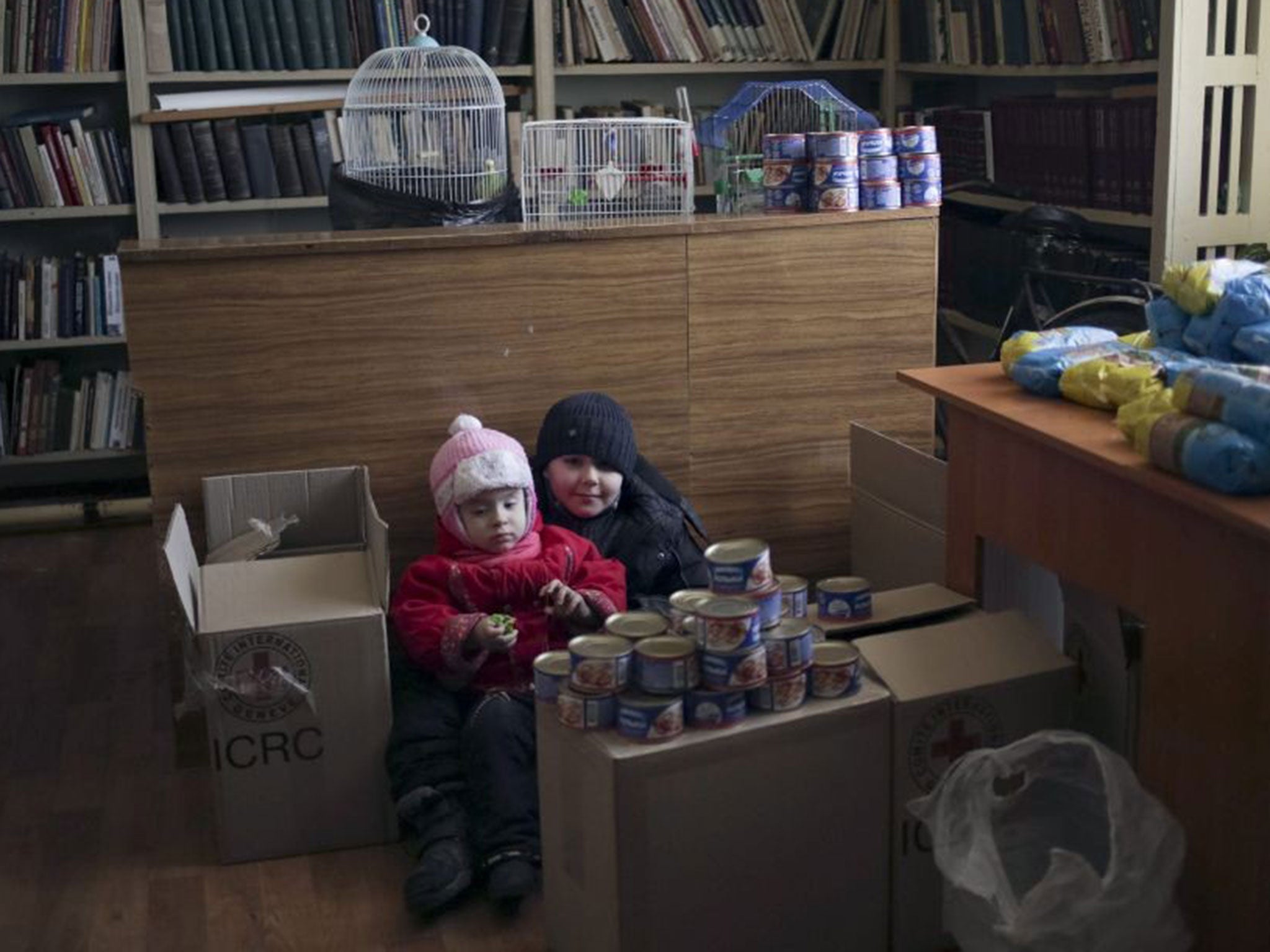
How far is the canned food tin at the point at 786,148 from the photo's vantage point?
3.12 metres

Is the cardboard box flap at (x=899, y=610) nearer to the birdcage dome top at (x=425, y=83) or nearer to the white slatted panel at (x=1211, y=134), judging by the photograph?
the white slatted panel at (x=1211, y=134)

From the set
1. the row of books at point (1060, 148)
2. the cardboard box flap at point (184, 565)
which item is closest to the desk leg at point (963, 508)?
the cardboard box flap at point (184, 565)

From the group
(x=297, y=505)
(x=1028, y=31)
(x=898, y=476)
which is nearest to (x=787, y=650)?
(x=898, y=476)

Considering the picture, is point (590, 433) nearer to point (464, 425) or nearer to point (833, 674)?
point (464, 425)

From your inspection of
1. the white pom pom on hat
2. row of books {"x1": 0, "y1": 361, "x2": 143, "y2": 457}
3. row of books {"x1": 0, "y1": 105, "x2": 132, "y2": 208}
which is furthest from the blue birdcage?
row of books {"x1": 0, "y1": 361, "x2": 143, "y2": 457}

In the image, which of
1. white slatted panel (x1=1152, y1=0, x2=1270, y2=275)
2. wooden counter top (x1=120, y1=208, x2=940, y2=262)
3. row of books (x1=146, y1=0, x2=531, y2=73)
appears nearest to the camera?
wooden counter top (x1=120, y1=208, x2=940, y2=262)

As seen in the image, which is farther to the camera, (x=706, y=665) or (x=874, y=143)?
(x=874, y=143)

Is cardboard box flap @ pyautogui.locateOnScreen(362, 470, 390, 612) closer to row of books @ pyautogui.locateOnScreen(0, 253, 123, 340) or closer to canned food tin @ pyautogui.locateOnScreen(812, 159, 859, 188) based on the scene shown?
canned food tin @ pyautogui.locateOnScreen(812, 159, 859, 188)

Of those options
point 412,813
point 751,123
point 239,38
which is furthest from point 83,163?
point 412,813

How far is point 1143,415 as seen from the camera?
200cm

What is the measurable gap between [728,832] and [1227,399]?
2.52 ft

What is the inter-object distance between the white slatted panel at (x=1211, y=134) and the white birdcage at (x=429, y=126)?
143 cm

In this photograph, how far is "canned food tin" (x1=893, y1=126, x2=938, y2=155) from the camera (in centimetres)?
315

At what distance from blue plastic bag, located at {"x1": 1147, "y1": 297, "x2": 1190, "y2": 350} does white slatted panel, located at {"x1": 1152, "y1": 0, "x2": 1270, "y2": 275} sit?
53.5 inches
